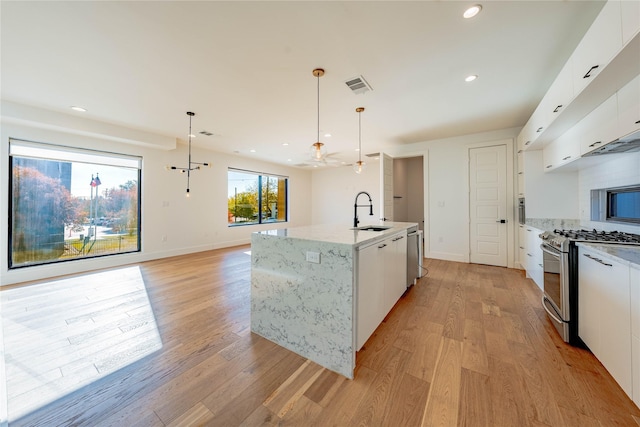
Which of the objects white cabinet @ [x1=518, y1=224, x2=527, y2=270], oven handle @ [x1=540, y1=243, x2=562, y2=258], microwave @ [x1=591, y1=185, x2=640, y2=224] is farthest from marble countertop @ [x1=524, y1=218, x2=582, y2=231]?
oven handle @ [x1=540, y1=243, x2=562, y2=258]

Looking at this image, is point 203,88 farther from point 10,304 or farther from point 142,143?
point 10,304

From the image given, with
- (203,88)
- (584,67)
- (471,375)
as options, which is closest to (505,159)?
(584,67)

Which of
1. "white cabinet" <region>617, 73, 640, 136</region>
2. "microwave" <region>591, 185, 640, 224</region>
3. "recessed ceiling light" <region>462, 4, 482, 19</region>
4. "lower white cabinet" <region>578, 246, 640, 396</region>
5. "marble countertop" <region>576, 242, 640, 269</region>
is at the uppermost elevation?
"recessed ceiling light" <region>462, 4, 482, 19</region>

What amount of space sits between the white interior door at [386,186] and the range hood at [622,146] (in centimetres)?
290

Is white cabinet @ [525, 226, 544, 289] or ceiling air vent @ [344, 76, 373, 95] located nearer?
ceiling air vent @ [344, 76, 373, 95]

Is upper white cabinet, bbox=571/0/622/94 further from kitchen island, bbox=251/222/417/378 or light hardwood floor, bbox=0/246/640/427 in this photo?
light hardwood floor, bbox=0/246/640/427

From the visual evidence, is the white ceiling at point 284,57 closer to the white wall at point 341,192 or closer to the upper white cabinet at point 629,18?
the upper white cabinet at point 629,18

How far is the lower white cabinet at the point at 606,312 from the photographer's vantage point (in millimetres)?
1422

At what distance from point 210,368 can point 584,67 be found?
3.70 metres

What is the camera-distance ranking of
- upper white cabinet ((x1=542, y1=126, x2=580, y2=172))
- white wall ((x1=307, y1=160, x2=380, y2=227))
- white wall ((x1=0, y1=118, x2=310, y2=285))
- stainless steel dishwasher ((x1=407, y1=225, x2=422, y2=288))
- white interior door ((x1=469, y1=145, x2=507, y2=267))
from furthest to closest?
white wall ((x1=307, y1=160, x2=380, y2=227))
white interior door ((x1=469, y1=145, x2=507, y2=267))
white wall ((x1=0, y1=118, x2=310, y2=285))
stainless steel dishwasher ((x1=407, y1=225, x2=422, y2=288))
upper white cabinet ((x1=542, y1=126, x2=580, y2=172))

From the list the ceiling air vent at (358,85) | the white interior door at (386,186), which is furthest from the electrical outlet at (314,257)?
the white interior door at (386,186)

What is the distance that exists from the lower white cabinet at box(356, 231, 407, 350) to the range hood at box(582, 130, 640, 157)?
6.13 feet

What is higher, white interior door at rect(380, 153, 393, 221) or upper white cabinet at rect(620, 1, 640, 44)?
upper white cabinet at rect(620, 1, 640, 44)

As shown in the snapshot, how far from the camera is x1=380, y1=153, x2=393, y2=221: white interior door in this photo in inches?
192
